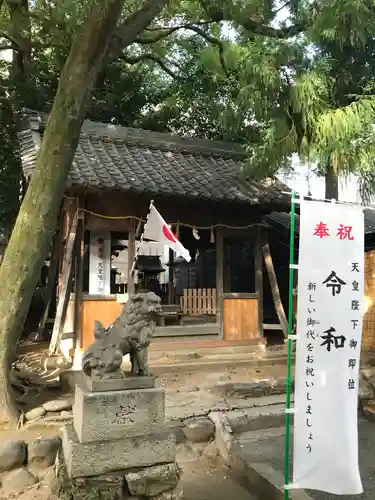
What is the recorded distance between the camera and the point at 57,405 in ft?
20.4

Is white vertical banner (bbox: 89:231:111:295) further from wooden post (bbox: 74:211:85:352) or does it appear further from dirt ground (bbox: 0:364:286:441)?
dirt ground (bbox: 0:364:286:441)

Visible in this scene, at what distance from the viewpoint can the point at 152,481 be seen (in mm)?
3967

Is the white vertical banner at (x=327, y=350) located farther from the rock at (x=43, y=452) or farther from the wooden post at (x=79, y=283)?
the wooden post at (x=79, y=283)

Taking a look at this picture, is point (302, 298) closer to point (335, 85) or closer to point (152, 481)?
point (152, 481)

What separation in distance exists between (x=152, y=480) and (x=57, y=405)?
2.74 m

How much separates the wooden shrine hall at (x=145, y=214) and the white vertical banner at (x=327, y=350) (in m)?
5.48

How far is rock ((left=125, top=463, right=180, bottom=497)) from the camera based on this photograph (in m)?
3.88

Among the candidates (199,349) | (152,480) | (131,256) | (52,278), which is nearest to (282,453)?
(152,480)

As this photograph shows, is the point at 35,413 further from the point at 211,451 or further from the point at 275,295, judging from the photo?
the point at 275,295

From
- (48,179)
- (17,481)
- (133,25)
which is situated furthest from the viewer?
(133,25)

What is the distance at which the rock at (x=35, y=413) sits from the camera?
5.84m

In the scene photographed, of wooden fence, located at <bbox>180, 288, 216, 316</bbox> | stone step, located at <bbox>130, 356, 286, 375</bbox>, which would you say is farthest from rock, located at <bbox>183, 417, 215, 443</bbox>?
wooden fence, located at <bbox>180, 288, 216, 316</bbox>

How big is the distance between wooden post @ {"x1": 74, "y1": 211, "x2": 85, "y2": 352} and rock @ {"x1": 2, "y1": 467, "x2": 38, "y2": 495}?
13.3 feet

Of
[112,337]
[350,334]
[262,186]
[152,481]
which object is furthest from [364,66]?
[152,481]
